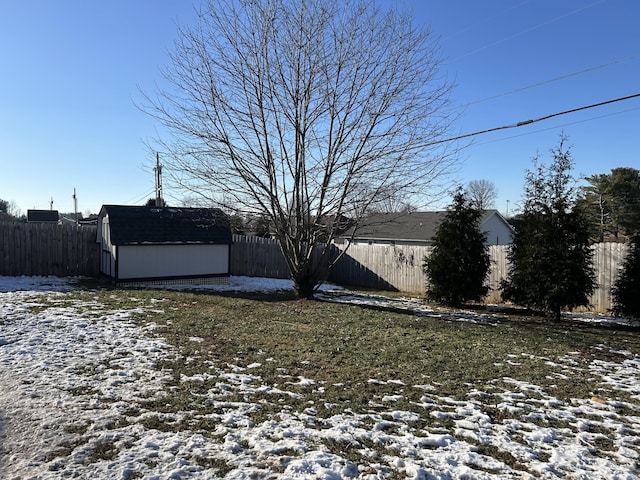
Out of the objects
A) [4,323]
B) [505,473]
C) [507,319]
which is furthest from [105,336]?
[507,319]

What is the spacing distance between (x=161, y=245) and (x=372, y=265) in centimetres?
802

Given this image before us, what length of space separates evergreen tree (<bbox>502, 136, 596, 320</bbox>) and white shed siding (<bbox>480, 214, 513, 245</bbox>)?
18949 millimetres

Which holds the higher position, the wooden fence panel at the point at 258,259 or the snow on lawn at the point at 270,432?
the wooden fence panel at the point at 258,259

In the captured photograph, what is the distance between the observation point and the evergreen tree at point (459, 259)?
1091 cm

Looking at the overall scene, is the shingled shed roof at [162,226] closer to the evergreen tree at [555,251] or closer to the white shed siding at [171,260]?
the white shed siding at [171,260]

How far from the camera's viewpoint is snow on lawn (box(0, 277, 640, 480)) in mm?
2895

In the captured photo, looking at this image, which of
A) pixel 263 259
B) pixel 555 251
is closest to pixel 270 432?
pixel 555 251

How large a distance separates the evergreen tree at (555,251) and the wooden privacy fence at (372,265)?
276cm

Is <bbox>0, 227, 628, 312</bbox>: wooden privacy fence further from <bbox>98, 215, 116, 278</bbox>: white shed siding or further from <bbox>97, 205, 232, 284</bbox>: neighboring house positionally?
<bbox>97, 205, 232, 284</bbox>: neighboring house

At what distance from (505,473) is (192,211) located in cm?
1333

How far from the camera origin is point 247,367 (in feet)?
16.9

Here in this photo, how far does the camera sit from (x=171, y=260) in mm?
13750

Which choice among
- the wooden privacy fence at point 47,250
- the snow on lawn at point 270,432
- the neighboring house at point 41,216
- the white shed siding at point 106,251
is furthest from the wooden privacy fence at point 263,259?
the neighboring house at point 41,216

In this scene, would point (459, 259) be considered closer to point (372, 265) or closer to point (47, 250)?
point (372, 265)
